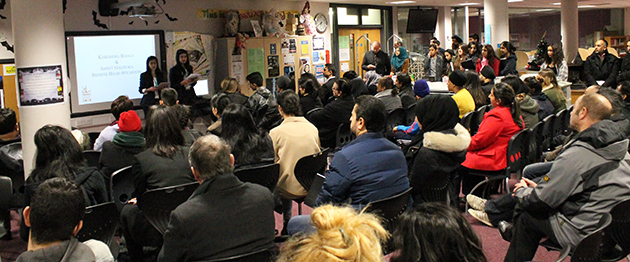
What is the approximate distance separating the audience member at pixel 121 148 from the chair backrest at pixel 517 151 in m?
3.04

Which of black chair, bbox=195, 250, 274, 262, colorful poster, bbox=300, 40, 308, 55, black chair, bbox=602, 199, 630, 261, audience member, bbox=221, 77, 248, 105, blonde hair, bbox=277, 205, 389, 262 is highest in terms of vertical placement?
colorful poster, bbox=300, 40, 308, 55

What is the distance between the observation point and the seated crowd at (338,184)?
6.26 feet

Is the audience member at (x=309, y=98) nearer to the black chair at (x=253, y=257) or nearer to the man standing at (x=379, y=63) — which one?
the man standing at (x=379, y=63)

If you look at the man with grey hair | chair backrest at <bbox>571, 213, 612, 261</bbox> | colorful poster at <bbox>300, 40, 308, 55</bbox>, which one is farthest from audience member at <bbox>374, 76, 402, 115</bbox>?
colorful poster at <bbox>300, 40, 308, 55</bbox>

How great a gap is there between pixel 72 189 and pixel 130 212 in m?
1.47

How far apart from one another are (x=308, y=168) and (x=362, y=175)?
1.20 meters

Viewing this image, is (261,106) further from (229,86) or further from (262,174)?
(262,174)

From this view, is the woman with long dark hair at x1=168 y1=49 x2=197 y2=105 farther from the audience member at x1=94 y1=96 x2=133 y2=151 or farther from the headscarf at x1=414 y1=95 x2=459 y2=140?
the headscarf at x1=414 y1=95 x2=459 y2=140

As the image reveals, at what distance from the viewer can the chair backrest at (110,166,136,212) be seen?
13.3 feet

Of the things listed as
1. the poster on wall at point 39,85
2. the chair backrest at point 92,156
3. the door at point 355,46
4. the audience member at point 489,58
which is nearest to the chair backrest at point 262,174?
the chair backrest at point 92,156

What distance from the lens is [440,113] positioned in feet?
14.1

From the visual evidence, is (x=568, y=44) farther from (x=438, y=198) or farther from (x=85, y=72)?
(x=438, y=198)

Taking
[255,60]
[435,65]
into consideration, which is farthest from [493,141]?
[255,60]

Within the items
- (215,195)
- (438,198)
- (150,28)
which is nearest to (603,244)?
(438,198)
